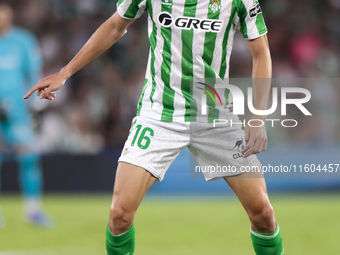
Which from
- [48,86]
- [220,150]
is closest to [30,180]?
[48,86]

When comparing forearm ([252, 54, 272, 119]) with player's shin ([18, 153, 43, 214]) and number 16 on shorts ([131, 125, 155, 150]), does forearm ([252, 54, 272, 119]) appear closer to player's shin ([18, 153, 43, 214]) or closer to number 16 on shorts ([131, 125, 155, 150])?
number 16 on shorts ([131, 125, 155, 150])

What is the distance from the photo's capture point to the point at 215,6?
9.60ft

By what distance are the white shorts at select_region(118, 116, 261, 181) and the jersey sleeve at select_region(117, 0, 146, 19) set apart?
0.65 metres

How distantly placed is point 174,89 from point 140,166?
0.53 m

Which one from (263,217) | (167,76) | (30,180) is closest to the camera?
(263,217)

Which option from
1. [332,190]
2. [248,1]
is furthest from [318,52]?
[248,1]

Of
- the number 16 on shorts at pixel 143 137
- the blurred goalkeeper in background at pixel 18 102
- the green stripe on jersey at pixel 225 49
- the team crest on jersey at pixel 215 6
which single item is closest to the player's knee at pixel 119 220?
the number 16 on shorts at pixel 143 137

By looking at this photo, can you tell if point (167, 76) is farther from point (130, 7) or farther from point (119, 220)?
point (119, 220)

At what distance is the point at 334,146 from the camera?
24.8 ft

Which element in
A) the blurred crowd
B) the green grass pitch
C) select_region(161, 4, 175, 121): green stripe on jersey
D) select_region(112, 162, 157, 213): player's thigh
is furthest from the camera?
the blurred crowd

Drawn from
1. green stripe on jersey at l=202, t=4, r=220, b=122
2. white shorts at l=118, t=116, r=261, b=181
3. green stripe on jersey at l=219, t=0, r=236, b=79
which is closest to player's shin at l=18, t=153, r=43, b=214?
white shorts at l=118, t=116, r=261, b=181

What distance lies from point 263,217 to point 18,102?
403 centimetres

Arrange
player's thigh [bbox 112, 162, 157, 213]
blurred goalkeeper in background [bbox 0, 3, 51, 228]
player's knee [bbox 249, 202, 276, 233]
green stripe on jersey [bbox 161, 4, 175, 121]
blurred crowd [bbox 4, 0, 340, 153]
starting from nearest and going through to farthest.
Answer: player's thigh [bbox 112, 162, 157, 213]
player's knee [bbox 249, 202, 276, 233]
green stripe on jersey [bbox 161, 4, 175, 121]
blurred goalkeeper in background [bbox 0, 3, 51, 228]
blurred crowd [bbox 4, 0, 340, 153]

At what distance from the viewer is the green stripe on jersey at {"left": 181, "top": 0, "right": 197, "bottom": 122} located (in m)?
2.93
